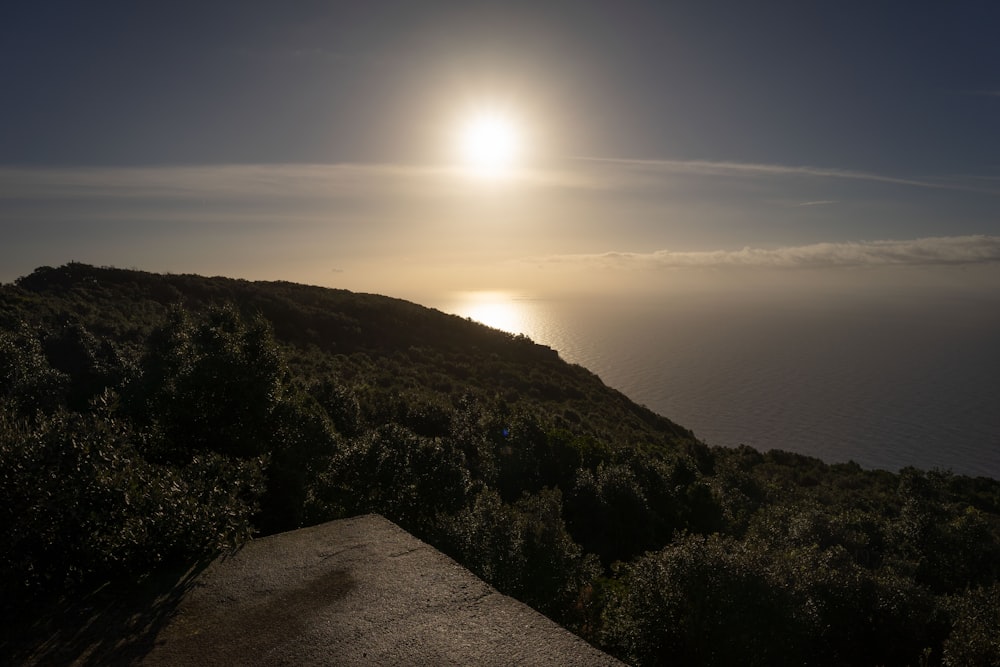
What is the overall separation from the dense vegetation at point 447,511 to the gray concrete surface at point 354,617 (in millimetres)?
1679

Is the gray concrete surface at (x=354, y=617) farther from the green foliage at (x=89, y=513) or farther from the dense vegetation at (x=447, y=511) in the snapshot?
the dense vegetation at (x=447, y=511)

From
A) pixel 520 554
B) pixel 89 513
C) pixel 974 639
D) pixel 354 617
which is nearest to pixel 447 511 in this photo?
pixel 520 554

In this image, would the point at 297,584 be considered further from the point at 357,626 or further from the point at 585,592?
the point at 585,592

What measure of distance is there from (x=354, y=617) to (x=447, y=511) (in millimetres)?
9786

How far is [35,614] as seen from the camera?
23.1ft

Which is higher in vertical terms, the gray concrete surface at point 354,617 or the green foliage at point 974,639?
the gray concrete surface at point 354,617

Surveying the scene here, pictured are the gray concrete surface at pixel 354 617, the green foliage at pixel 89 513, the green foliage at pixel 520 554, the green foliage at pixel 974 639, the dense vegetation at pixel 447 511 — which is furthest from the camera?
the green foliage at pixel 520 554

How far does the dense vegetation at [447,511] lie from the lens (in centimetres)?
821

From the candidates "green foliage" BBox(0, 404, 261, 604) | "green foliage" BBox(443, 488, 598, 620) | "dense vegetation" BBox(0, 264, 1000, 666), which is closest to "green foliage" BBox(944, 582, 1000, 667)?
"dense vegetation" BBox(0, 264, 1000, 666)

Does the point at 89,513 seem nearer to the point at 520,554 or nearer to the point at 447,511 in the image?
the point at 520,554

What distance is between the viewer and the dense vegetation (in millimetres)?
8211

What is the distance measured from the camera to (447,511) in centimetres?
1659

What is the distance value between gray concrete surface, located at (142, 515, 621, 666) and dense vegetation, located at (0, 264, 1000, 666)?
5.51ft

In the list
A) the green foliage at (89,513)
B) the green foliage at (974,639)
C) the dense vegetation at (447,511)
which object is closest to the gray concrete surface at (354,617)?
the green foliage at (89,513)
